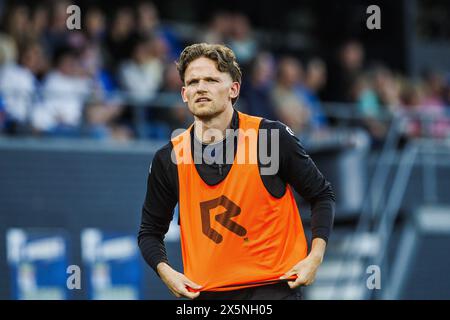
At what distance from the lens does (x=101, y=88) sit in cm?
1358

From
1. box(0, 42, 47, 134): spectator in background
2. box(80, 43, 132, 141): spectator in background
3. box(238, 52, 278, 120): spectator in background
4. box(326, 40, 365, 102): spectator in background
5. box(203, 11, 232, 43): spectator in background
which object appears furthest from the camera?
box(326, 40, 365, 102): spectator in background

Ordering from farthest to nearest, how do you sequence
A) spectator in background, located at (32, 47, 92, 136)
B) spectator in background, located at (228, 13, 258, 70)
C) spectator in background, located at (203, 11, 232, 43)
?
spectator in background, located at (228, 13, 258, 70)
spectator in background, located at (203, 11, 232, 43)
spectator in background, located at (32, 47, 92, 136)

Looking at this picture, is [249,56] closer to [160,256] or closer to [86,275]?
[86,275]

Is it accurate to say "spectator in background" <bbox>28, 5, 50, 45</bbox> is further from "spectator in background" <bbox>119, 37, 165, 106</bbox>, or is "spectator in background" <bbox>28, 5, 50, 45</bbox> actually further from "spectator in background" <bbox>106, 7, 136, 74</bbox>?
"spectator in background" <bbox>119, 37, 165, 106</bbox>

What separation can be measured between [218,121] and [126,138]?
801 centimetres

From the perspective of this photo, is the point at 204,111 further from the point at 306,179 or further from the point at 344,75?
the point at 344,75

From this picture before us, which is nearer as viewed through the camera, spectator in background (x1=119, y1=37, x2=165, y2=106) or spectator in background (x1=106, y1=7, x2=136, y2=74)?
spectator in background (x1=119, y1=37, x2=165, y2=106)

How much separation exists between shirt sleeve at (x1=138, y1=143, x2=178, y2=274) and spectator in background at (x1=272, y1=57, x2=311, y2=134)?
833 centimetres

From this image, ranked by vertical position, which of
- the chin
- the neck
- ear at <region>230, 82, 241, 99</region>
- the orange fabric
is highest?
ear at <region>230, 82, 241, 99</region>

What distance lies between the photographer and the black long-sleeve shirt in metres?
5.84

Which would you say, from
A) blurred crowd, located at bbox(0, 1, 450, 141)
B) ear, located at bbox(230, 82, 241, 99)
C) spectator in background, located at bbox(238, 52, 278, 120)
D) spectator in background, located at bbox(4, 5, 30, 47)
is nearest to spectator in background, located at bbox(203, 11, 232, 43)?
blurred crowd, located at bbox(0, 1, 450, 141)

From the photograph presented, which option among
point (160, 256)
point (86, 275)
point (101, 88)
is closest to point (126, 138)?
point (101, 88)

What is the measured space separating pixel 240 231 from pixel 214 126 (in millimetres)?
584
